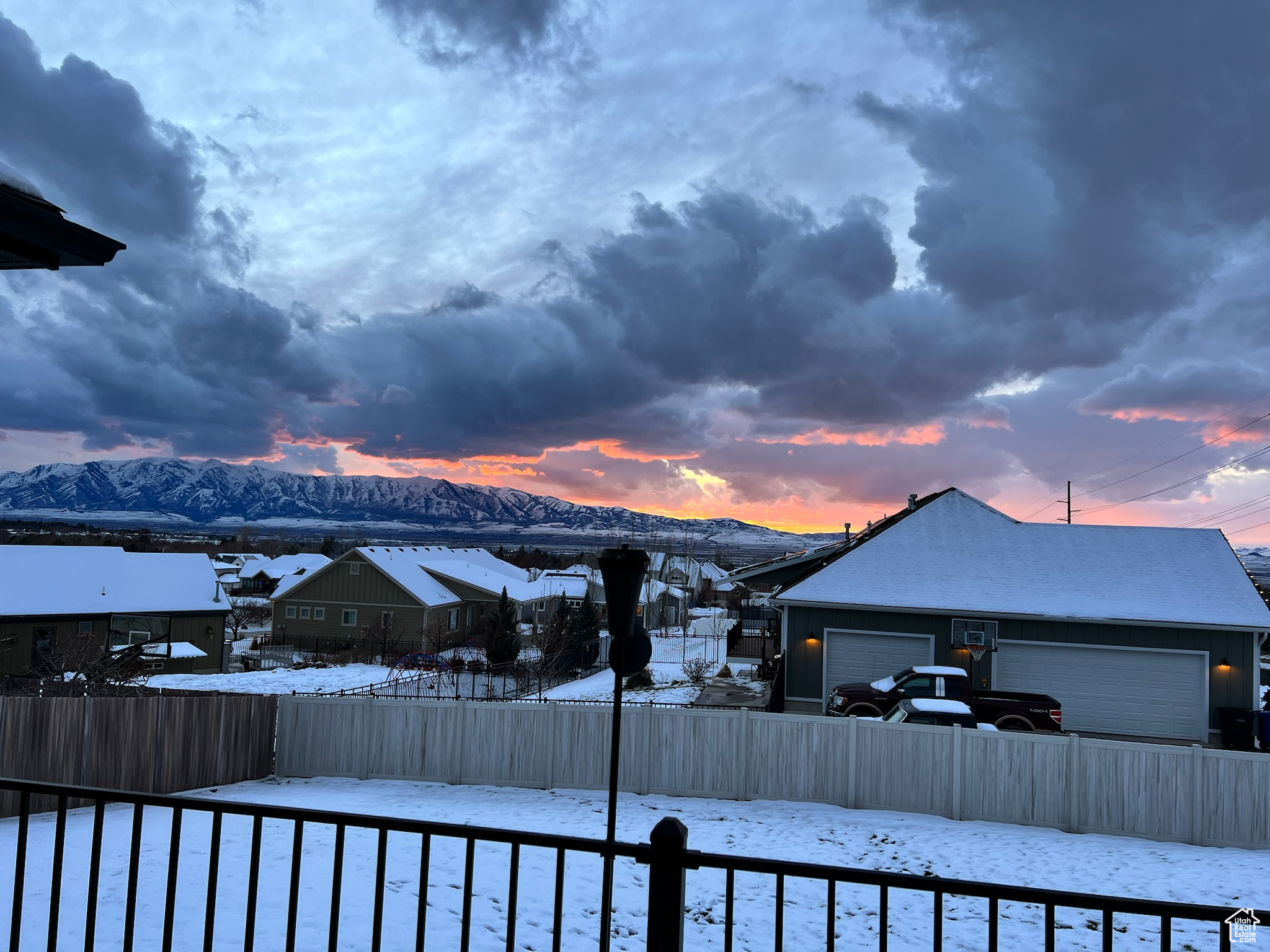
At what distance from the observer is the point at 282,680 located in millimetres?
25281

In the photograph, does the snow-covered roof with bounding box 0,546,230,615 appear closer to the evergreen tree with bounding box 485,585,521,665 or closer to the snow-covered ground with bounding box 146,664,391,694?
the snow-covered ground with bounding box 146,664,391,694

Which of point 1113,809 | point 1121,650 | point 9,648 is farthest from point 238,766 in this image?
point 9,648

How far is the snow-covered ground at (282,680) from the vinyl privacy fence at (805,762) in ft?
37.0

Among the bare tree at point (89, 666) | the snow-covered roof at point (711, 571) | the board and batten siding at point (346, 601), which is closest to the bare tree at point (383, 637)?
the board and batten siding at point (346, 601)

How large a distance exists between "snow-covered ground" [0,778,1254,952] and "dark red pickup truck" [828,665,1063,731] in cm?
431

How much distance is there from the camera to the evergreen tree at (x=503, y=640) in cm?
3169

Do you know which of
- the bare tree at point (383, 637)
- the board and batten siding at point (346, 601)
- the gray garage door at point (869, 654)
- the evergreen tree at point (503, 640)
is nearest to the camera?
the gray garage door at point (869, 654)

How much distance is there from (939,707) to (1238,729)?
26.6 ft

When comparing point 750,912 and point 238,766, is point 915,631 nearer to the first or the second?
point 750,912

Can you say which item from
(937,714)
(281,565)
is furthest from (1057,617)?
(281,565)

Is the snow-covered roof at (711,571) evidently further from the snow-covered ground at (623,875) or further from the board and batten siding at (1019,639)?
the snow-covered ground at (623,875)

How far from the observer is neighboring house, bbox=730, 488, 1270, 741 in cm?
1631

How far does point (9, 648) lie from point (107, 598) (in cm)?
390

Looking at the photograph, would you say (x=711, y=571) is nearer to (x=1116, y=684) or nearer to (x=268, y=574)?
(x=268, y=574)
